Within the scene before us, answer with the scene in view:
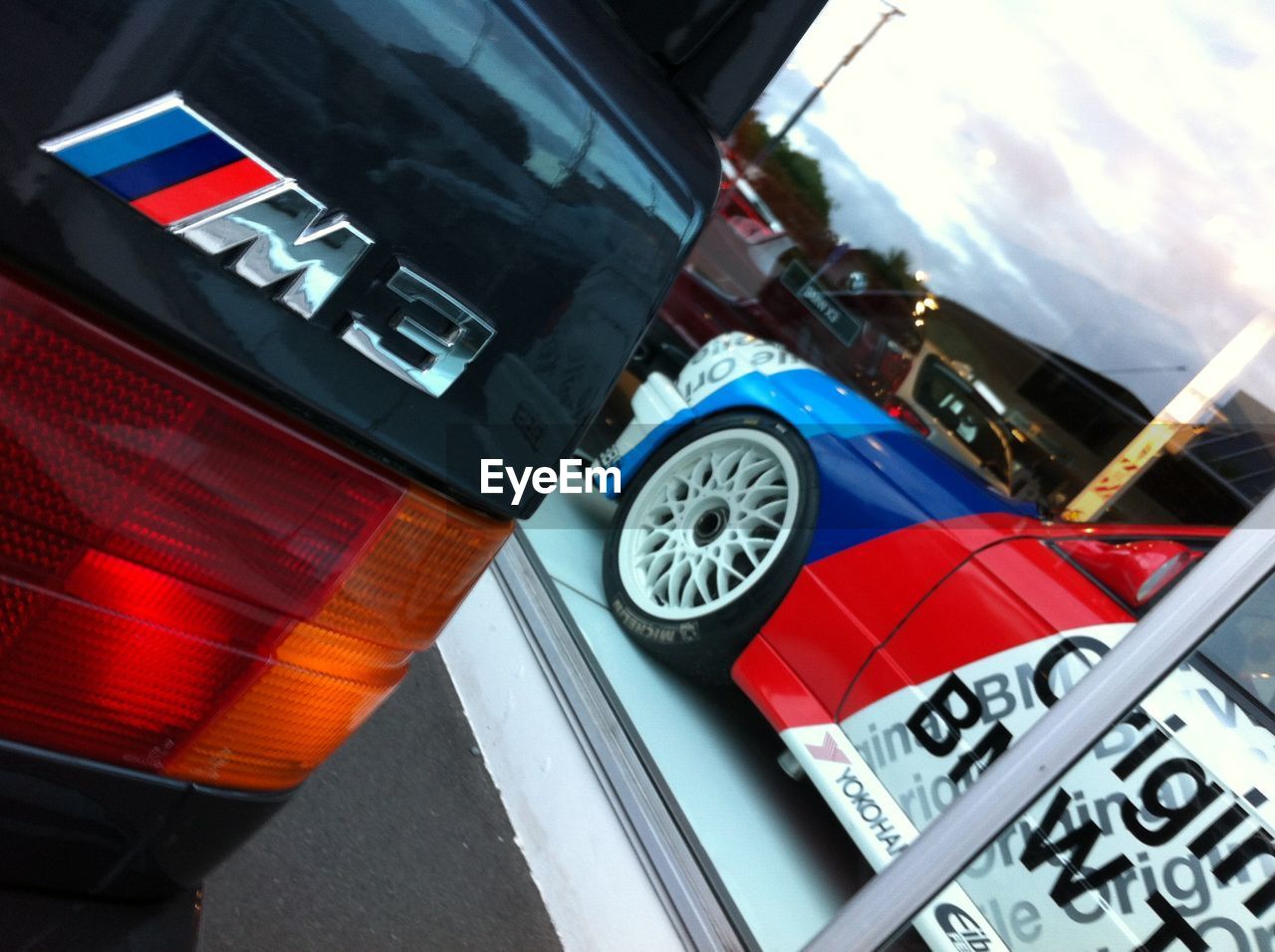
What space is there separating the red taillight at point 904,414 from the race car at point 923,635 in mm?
30

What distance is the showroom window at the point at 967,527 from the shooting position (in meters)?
1.62

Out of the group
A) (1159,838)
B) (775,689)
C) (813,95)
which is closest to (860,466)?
(775,689)

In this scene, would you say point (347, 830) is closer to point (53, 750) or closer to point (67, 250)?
point (53, 750)

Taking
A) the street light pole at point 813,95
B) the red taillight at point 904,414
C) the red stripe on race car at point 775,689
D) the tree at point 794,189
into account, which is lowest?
the red stripe on race car at point 775,689

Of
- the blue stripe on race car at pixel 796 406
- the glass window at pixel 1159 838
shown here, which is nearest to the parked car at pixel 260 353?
the glass window at pixel 1159 838

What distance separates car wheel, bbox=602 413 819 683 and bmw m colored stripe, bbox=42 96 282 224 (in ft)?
7.11

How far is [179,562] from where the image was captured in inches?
29.6

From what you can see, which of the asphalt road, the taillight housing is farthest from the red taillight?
the taillight housing

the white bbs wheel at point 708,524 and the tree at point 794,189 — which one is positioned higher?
the tree at point 794,189

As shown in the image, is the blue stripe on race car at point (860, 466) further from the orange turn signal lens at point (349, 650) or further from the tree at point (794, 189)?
the orange turn signal lens at point (349, 650)

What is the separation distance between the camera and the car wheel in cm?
276

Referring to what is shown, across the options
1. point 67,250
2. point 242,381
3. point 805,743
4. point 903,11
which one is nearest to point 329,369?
point 242,381

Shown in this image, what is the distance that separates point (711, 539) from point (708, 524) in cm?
6

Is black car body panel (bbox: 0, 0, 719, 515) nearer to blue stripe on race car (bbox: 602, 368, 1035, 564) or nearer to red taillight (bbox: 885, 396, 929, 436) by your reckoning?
blue stripe on race car (bbox: 602, 368, 1035, 564)
